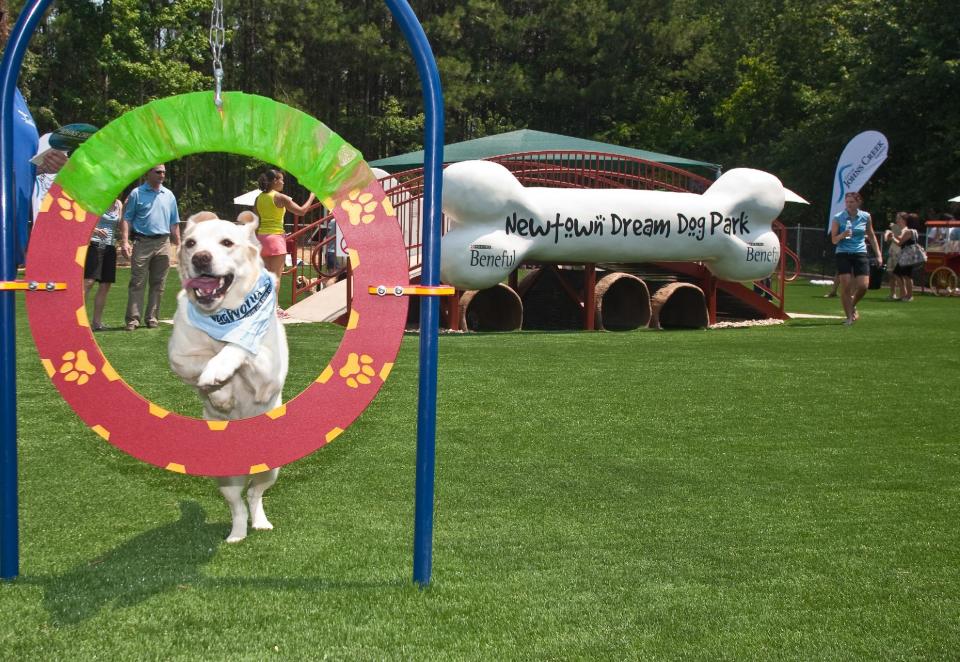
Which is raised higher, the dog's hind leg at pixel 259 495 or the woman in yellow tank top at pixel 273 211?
the woman in yellow tank top at pixel 273 211

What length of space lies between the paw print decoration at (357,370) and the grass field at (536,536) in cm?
24

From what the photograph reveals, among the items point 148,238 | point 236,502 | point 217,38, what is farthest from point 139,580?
point 148,238

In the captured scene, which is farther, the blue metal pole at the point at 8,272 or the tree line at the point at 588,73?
the tree line at the point at 588,73

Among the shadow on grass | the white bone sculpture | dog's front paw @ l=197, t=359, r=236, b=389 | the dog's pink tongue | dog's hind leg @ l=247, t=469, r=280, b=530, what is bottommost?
the shadow on grass

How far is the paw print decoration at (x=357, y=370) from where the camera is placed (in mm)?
3859

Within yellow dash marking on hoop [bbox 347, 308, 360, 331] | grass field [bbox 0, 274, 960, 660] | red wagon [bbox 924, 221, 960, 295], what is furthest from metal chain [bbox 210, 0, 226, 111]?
red wagon [bbox 924, 221, 960, 295]

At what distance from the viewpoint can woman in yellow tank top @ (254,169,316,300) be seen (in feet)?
20.1

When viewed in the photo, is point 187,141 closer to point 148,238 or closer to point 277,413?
point 277,413

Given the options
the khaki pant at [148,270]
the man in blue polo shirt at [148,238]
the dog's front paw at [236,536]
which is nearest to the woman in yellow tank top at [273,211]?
the dog's front paw at [236,536]

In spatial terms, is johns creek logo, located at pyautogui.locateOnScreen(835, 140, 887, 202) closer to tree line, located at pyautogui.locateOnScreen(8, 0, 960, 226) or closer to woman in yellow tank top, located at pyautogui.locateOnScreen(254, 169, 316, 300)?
tree line, located at pyautogui.locateOnScreen(8, 0, 960, 226)

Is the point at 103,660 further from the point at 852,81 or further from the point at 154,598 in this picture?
the point at 852,81

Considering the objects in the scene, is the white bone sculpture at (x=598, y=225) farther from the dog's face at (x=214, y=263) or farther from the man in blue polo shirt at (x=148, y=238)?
the dog's face at (x=214, y=263)

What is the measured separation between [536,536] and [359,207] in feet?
5.79

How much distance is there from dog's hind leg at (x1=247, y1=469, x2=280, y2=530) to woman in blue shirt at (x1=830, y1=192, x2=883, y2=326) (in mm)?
10294
